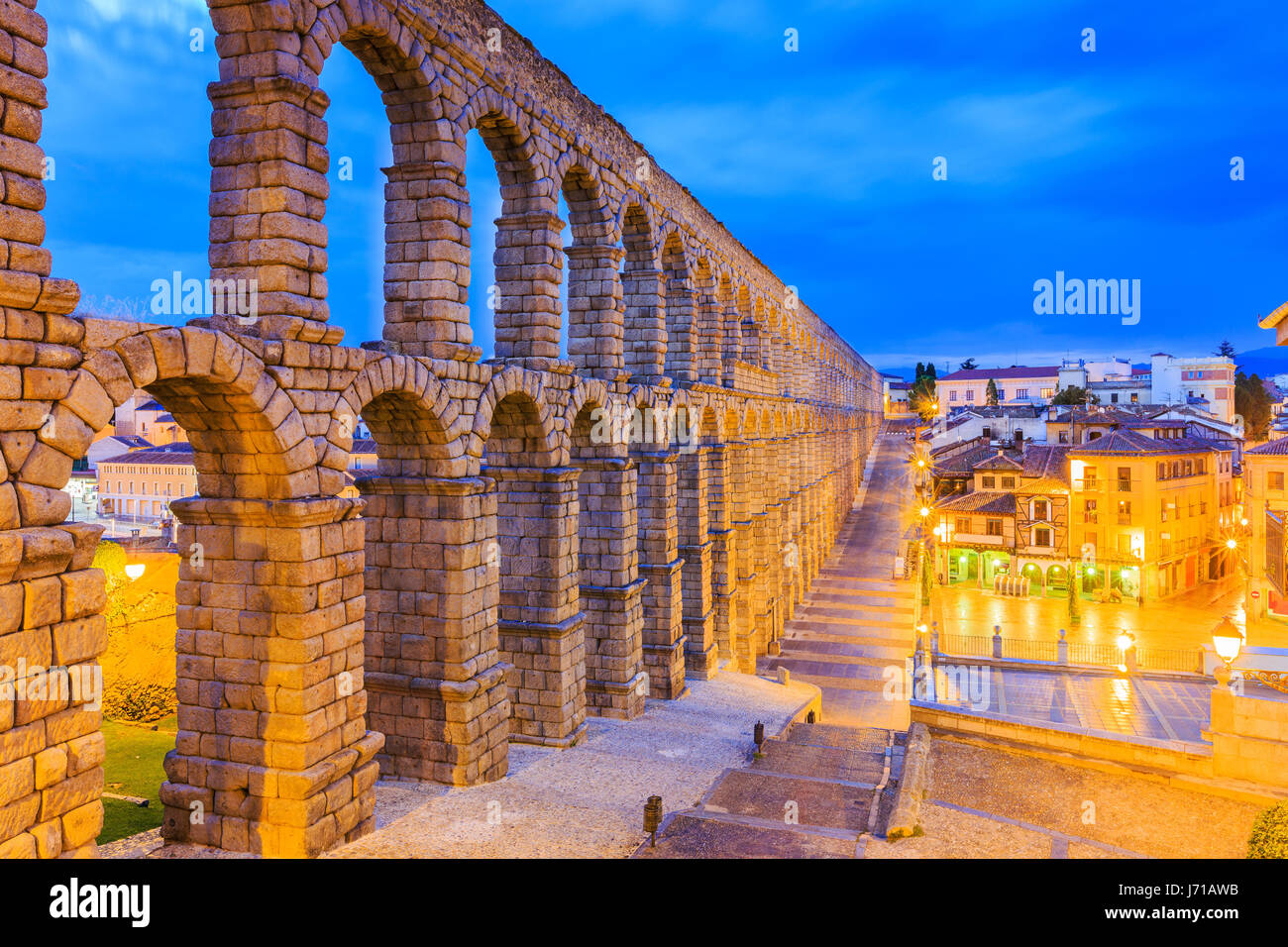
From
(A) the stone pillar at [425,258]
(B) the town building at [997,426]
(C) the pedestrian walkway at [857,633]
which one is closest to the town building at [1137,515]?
(C) the pedestrian walkway at [857,633]

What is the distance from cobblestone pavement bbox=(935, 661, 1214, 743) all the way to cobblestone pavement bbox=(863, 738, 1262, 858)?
1741 millimetres

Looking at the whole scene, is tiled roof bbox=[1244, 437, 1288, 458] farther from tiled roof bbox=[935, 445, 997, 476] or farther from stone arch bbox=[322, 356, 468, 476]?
stone arch bbox=[322, 356, 468, 476]

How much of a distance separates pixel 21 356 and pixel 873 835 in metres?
13.0

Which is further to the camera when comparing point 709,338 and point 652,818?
point 709,338

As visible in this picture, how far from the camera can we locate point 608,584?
752 inches

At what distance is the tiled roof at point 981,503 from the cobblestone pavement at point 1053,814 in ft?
96.9

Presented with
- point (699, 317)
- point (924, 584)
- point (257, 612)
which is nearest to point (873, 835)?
point (257, 612)

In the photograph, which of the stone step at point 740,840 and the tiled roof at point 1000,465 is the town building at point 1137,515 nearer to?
the tiled roof at point 1000,465

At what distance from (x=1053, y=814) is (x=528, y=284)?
14603 millimetres

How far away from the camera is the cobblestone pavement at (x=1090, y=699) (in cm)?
2059

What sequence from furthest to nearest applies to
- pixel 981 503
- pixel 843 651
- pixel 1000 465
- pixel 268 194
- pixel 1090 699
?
pixel 1000 465, pixel 981 503, pixel 843 651, pixel 1090 699, pixel 268 194

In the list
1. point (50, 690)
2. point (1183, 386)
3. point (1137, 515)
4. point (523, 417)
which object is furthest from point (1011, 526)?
point (1183, 386)

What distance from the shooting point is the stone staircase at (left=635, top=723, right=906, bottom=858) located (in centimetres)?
1161

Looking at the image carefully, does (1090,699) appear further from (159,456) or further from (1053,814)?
(159,456)
